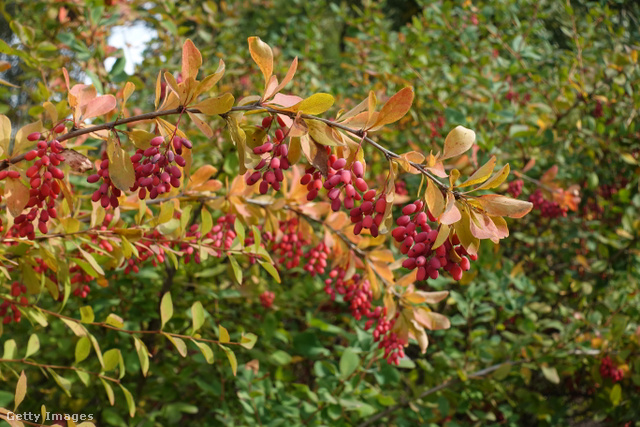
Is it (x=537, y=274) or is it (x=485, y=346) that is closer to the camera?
(x=485, y=346)

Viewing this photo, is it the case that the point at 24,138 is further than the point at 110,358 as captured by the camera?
No

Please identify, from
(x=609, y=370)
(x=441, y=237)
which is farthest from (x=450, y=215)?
(x=609, y=370)

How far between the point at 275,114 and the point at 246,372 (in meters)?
1.21

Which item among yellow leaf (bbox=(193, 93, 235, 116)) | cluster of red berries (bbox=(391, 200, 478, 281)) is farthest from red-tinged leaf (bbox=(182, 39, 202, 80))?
cluster of red berries (bbox=(391, 200, 478, 281))

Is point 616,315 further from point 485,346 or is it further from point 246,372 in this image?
point 246,372

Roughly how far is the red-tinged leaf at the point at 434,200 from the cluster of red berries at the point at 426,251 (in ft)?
0.09

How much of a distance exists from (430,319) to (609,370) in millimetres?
1186

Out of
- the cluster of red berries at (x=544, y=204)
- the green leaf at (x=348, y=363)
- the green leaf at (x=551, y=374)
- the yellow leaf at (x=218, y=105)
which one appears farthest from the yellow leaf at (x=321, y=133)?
the cluster of red berries at (x=544, y=204)

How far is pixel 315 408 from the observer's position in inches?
73.0

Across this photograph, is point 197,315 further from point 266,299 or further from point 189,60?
point 266,299

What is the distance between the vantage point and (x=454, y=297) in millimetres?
2227

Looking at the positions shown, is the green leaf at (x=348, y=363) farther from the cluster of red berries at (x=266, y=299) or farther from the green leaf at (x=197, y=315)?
the green leaf at (x=197, y=315)

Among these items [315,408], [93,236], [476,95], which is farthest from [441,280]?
[93,236]

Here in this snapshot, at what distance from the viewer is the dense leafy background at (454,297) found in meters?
2.05
